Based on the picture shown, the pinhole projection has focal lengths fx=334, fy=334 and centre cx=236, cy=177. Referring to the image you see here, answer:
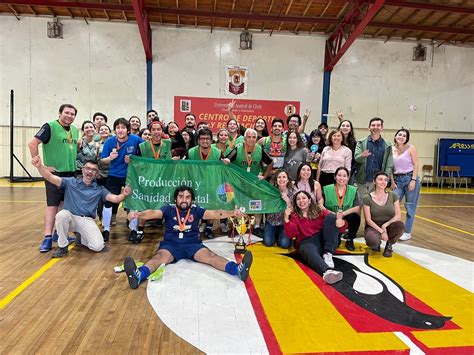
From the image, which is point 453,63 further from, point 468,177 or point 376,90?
point 468,177

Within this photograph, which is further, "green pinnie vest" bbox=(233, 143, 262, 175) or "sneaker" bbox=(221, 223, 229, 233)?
"sneaker" bbox=(221, 223, 229, 233)

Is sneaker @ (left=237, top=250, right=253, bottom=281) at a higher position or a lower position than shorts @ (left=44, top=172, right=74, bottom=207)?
lower

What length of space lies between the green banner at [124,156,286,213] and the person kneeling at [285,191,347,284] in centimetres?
52

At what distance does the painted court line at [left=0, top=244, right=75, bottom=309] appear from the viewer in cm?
288

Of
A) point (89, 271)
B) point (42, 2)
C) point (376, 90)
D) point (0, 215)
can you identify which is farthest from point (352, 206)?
point (42, 2)

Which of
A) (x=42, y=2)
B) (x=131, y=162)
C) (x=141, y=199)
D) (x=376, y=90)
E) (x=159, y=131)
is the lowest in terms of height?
(x=141, y=199)

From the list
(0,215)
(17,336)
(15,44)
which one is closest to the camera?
(17,336)

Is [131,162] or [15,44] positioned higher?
[15,44]

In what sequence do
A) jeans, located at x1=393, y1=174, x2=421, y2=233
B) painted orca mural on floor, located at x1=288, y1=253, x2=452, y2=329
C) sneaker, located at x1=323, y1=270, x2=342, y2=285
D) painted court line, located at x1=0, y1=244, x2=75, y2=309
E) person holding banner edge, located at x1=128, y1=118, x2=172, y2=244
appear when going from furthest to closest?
1. jeans, located at x1=393, y1=174, x2=421, y2=233
2. person holding banner edge, located at x1=128, y1=118, x2=172, y2=244
3. sneaker, located at x1=323, y1=270, x2=342, y2=285
4. painted court line, located at x1=0, y1=244, x2=75, y2=309
5. painted orca mural on floor, located at x1=288, y1=253, x2=452, y2=329

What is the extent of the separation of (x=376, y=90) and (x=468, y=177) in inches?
219

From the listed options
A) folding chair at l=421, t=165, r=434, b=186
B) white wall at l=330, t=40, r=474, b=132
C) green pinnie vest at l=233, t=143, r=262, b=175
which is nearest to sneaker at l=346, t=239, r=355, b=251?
green pinnie vest at l=233, t=143, r=262, b=175

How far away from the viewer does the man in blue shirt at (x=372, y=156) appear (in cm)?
508

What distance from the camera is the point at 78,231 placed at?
4262mm

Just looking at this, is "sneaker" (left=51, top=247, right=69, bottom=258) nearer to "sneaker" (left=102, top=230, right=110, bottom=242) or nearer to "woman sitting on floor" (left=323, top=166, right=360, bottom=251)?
"sneaker" (left=102, top=230, right=110, bottom=242)
